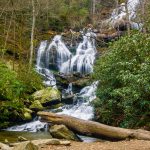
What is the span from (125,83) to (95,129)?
3.14 metres

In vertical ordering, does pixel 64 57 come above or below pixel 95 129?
above

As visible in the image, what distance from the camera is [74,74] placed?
2808 centimetres

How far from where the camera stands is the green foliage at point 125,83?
15.6 metres

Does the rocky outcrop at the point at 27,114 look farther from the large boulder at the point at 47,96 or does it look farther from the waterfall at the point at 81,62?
the waterfall at the point at 81,62

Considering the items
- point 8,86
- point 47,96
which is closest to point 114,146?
point 8,86

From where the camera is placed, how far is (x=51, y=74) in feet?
92.3

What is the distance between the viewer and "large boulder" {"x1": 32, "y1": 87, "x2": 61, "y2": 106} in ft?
74.3

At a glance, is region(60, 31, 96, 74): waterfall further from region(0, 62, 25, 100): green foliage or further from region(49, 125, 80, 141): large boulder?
region(49, 125, 80, 141): large boulder

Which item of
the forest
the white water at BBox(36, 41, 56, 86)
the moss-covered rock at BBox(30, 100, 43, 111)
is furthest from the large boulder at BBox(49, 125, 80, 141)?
the white water at BBox(36, 41, 56, 86)

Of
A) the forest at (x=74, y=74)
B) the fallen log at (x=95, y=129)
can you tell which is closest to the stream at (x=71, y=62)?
the forest at (x=74, y=74)

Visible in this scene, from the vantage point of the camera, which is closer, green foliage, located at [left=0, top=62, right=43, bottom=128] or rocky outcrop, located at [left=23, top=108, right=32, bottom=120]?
green foliage, located at [left=0, top=62, right=43, bottom=128]

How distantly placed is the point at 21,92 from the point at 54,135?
7.44 meters

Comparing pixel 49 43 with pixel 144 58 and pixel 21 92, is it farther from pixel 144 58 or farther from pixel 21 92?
pixel 144 58

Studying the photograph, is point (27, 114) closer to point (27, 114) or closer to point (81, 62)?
point (27, 114)
